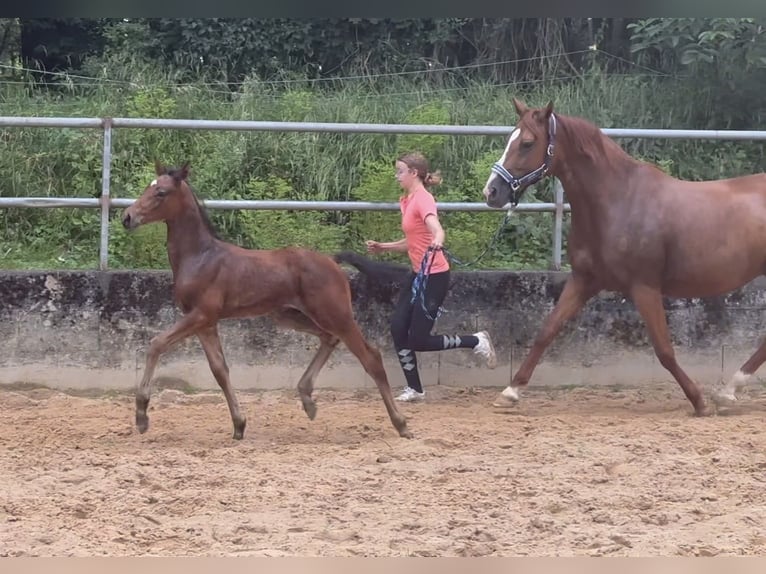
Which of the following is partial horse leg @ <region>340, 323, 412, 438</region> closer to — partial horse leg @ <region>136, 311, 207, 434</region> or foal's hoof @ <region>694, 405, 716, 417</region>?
partial horse leg @ <region>136, 311, 207, 434</region>

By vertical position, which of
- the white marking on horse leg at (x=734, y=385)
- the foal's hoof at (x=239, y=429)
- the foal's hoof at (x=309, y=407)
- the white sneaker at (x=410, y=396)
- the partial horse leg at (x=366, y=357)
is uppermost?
the partial horse leg at (x=366, y=357)

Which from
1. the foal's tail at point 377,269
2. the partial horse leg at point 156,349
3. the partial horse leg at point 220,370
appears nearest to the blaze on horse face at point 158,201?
the partial horse leg at point 156,349

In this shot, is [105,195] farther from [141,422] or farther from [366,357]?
[366,357]

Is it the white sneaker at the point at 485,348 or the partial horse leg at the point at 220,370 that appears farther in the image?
the white sneaker at the point at 485,348

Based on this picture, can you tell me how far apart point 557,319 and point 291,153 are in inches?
149

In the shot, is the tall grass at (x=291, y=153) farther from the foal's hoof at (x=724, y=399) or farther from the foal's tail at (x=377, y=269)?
the foal's hoof at (x=724, y=399)

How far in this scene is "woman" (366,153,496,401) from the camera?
7.06 metres

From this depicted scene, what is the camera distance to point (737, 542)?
407 centimetres

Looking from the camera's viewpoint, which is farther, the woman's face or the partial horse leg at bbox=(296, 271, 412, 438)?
the woman's face

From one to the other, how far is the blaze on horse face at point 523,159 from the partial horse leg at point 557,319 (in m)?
0.74

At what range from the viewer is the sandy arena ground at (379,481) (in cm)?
409

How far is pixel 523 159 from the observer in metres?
6.94

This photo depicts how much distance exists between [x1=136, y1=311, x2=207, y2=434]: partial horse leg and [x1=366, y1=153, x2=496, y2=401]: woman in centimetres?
158

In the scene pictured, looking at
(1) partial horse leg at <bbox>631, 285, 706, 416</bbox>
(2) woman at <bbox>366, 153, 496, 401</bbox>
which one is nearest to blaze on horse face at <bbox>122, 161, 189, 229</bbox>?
(2) woman at <bbox>366, 153, 496, 401</bbox>
